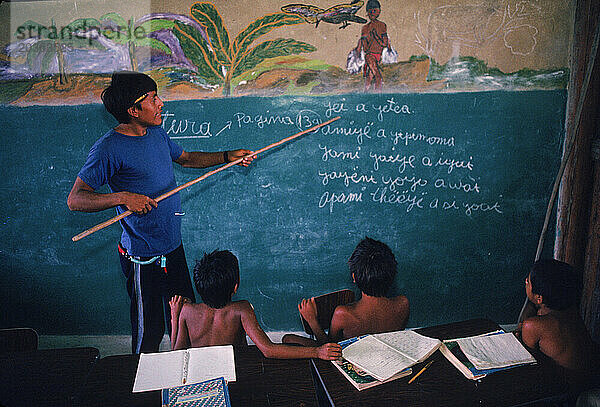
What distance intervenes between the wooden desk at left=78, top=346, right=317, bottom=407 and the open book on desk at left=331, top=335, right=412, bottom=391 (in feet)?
0.40

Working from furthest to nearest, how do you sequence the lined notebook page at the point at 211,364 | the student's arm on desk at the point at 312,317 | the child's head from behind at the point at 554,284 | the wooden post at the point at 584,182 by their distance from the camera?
the wooden post at the point at 584,182
the student's arm on desk at the point at 312,317
the child's head from behind at the point at 554,284
the lined notebook page at the point at 211,364

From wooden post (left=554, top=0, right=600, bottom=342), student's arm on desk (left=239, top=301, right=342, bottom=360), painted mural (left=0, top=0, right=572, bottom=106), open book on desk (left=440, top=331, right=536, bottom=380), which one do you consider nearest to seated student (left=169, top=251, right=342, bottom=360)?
student's arm on desk (left=239, top=301, right=342, bottom=360)

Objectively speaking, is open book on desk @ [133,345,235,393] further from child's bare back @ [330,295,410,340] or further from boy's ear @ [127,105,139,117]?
boy's ear @ [127,105,139,117]

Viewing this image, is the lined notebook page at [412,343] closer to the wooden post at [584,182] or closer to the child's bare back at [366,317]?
the child's bare back at [366,317]

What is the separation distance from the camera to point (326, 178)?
3229mm

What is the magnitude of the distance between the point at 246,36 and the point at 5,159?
5.74ft

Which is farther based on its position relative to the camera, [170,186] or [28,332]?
[170,186]

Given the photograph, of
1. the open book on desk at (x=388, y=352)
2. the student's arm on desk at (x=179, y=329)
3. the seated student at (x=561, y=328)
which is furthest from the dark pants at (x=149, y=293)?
the seated student at (x=561, y=328)

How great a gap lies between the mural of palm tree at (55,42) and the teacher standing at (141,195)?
0.68 metres

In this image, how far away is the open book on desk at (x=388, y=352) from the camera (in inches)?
68.5

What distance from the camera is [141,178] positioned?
2.55 m

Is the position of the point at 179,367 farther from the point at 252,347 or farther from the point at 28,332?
the point at 28,332

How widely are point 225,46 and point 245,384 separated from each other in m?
2.13

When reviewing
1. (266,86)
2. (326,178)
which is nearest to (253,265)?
(326,178)
